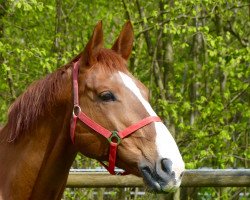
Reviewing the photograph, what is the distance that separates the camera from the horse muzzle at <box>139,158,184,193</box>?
9.27 ft

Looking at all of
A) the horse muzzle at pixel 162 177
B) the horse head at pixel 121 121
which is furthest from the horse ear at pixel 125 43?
the horse muzzle at pixel 162 177

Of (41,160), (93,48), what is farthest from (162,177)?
(93,48)

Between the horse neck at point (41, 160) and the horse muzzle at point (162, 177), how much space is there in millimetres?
484

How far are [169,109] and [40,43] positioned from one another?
1946 mm

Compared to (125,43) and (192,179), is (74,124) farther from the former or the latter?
(192,179)

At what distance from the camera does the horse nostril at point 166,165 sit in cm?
281

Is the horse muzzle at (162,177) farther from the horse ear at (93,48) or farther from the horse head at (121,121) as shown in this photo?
the horse ear at (93,48)

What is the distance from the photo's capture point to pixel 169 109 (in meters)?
7.68

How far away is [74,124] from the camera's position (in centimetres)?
309

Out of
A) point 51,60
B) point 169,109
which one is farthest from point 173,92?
point 51,60

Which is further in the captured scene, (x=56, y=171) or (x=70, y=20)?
(x=70, y=20)

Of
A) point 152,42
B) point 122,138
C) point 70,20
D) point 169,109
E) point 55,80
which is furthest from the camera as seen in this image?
point 152,42

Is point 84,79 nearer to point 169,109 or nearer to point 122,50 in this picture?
point 122,50

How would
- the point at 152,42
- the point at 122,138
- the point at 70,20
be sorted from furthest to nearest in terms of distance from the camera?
the point at 152,42
the point at 70,20
the point at 122,138
